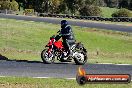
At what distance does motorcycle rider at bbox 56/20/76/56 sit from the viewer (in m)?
16.8

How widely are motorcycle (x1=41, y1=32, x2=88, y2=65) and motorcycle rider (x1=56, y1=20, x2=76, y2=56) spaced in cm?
14

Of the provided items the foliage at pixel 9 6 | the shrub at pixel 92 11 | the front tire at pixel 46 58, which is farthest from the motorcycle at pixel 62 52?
the shrub at pixel 92 11

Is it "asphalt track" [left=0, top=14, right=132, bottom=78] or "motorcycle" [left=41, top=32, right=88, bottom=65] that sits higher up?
"motorcycle" [left=41, top=32, right=88, bottom=65]

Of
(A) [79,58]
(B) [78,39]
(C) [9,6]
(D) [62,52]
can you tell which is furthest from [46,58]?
(C) [9,6]

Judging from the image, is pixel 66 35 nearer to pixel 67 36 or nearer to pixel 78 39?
pixel 67 36

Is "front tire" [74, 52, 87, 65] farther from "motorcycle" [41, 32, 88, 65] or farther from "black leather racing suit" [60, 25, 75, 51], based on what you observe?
"black leather racing suit" [60, 25, 75, 51]

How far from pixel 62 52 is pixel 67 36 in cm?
79

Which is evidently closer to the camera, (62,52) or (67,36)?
(67,36)

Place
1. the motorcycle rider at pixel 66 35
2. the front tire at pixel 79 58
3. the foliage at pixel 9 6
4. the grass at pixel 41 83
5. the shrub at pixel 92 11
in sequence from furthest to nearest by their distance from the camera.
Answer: the shrub at pixel 92 11, the foliage at pixel 9 6, the front tire at pixel 79 58, the motorcycle rider at pixel 66 35, the grass at pixel 41 83

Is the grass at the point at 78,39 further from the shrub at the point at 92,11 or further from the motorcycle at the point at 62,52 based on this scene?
the shrub at the point at 92,11

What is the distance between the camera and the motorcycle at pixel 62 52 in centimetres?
1690

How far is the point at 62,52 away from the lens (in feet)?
56.2

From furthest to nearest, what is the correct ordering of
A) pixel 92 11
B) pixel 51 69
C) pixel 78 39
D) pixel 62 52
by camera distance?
1. pixel 92 11
2. pixel 78 39
3. pixel 62 52
4. pixel 51 69

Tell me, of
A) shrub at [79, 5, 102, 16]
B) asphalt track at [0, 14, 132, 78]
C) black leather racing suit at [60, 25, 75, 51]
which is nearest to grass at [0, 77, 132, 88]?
asphalt track at [0, 14, 132, 78]
